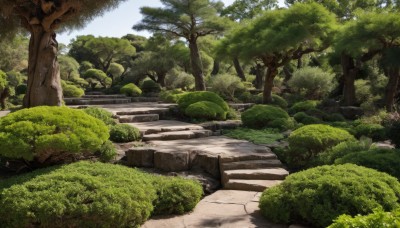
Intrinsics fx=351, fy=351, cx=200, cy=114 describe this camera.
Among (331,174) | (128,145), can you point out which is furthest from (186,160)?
(331,174)

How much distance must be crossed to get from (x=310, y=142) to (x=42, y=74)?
20.5ft

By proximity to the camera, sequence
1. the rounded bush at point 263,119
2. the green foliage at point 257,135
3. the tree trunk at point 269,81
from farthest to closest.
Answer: the tree trunk at point 269,81 < the rounded bush at point 263,119 < the green foliage at point 257,135

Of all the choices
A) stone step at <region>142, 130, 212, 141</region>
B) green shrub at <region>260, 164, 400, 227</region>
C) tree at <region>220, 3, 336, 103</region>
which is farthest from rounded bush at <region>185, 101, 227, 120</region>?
green shrub at <region>260, 164, 400, 227</region>

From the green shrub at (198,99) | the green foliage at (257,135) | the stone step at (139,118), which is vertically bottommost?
the green foliage at (257,135)

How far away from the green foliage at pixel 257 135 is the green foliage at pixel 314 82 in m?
10.8

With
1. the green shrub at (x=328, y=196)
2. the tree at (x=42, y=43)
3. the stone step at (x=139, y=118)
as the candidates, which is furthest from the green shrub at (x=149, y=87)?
the green shrub at (x=328, y=196)

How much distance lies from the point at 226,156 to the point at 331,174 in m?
2.71

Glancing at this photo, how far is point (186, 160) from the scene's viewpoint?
718cm

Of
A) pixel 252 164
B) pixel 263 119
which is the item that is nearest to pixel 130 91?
pixel 263 119

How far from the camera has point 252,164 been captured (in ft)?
23.2

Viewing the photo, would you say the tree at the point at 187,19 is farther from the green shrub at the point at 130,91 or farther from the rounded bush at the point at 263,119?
the rounded bush at the point at 263,119

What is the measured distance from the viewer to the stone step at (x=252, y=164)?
22.8 feet

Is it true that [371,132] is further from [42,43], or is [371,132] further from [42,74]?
[42,43]

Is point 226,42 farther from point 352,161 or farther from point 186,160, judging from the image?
point 352,161
